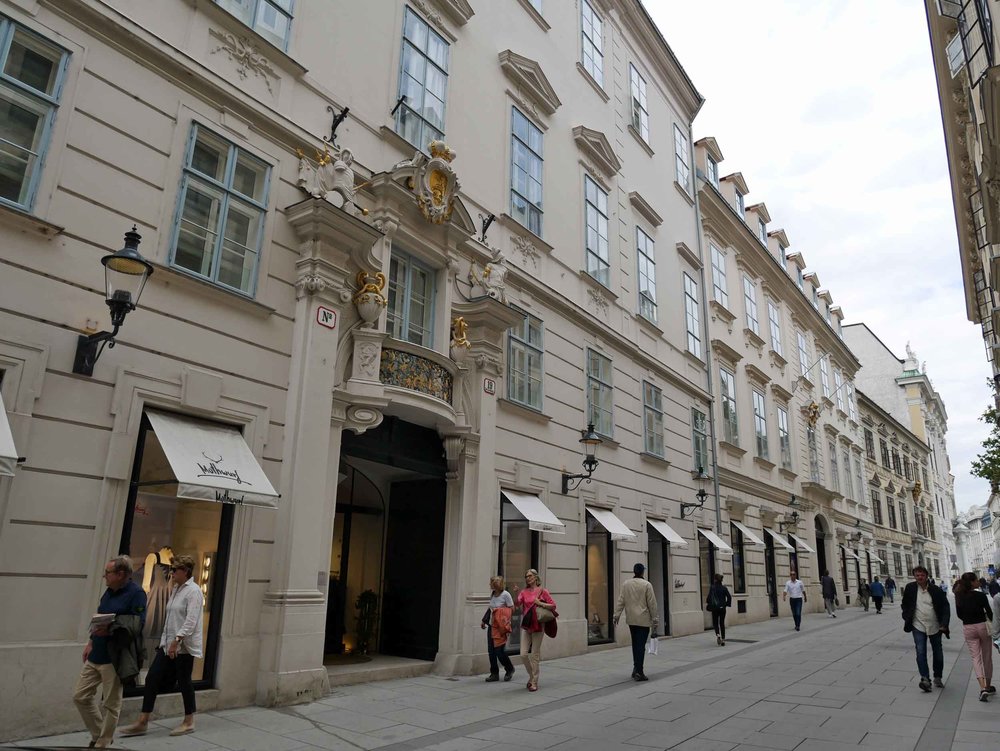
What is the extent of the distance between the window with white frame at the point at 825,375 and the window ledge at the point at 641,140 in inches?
793

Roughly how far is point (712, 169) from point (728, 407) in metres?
9.82

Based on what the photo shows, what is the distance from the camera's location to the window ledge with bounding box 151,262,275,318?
795 cm

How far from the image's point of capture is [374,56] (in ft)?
37.4

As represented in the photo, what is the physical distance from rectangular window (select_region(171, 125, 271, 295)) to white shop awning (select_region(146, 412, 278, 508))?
1783 millimetres

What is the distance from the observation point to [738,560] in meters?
24.0

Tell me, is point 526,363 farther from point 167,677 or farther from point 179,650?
point 167,677

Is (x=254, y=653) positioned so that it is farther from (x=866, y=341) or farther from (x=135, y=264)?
(x=866, y=341)

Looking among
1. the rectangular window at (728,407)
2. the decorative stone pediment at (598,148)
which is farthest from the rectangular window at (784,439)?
the decorative stone pediment at (598,148)

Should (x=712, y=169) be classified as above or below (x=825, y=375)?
above

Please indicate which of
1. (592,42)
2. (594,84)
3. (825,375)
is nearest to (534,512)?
(594,84)

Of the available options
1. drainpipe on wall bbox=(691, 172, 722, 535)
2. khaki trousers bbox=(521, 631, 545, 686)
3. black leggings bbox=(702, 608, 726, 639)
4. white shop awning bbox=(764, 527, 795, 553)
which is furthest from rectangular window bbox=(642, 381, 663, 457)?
white shop awning bbox=(764, 527, 795, 553)

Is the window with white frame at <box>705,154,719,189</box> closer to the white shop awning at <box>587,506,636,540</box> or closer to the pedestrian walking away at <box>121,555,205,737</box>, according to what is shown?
the white shop awning at <box>587,506,636,540</box>

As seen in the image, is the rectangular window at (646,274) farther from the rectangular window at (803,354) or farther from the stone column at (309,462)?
the rectangular window at (803,354)

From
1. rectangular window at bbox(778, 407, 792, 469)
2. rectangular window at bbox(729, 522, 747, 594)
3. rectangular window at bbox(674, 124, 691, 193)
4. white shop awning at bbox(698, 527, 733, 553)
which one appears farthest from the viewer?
rectangular window at bbox(778, 407, 792, 469)
